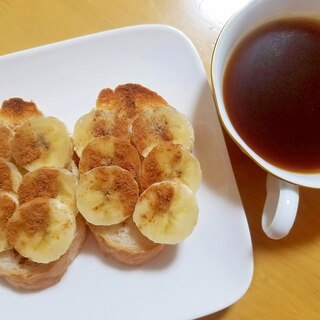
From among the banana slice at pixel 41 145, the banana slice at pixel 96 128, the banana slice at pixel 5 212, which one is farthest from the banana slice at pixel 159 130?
the banana slice at pixel 5 212

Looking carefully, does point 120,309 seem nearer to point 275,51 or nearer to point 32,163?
point 32,163

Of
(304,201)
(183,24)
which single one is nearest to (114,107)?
(183,24)

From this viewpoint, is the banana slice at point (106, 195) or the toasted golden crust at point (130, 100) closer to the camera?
the banana slice at point (106, 195)

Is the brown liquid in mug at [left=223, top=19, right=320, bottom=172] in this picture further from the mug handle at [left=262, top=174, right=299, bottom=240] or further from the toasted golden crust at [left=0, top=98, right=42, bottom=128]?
the toasted golden crust at [left=0, top=98, right=42, bottom=128]

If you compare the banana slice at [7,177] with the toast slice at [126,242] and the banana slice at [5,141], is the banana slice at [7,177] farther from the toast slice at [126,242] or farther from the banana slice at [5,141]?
the toast slice at [126,242]

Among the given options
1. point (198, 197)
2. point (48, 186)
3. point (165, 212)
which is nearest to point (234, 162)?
point (198, 197)
